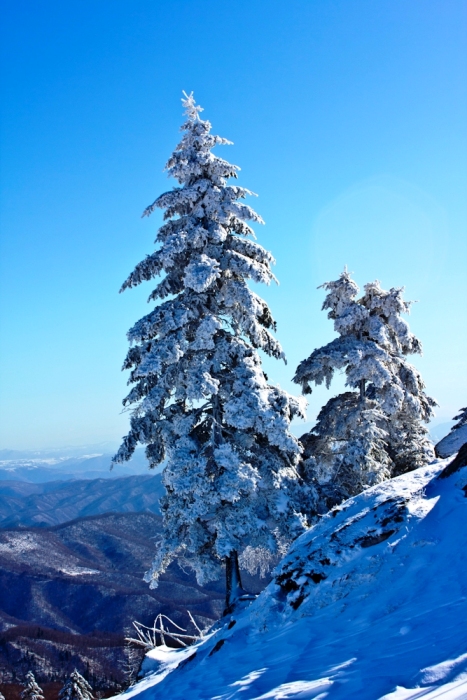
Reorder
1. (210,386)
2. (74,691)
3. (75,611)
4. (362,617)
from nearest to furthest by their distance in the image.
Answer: (362,617), (210,386), (74,691), (75,611)

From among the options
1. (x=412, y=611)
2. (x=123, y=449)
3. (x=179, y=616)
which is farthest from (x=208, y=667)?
(x=179, y=616)

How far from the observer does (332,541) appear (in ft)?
29.2

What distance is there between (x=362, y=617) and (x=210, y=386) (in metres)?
7.20

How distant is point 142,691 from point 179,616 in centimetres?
15999

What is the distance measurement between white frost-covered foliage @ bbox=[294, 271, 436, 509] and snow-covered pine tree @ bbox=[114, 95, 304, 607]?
2.57 m

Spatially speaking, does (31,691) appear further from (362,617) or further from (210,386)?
(362,617)

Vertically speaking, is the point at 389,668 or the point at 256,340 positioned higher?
the point at 256,340

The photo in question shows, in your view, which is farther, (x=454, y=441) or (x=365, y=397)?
(x=365, y=397)

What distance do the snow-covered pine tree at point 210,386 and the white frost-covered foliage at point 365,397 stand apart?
8.44ft

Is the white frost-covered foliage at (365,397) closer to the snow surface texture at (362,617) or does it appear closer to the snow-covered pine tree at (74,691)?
the snow surface texture at (362,617)

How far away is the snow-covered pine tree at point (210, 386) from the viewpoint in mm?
12750

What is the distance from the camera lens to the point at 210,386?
42.2 ft

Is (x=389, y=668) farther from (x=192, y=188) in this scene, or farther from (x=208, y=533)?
(x=192, y=188)

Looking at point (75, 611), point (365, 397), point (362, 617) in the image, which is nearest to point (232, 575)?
point (362, 617)
